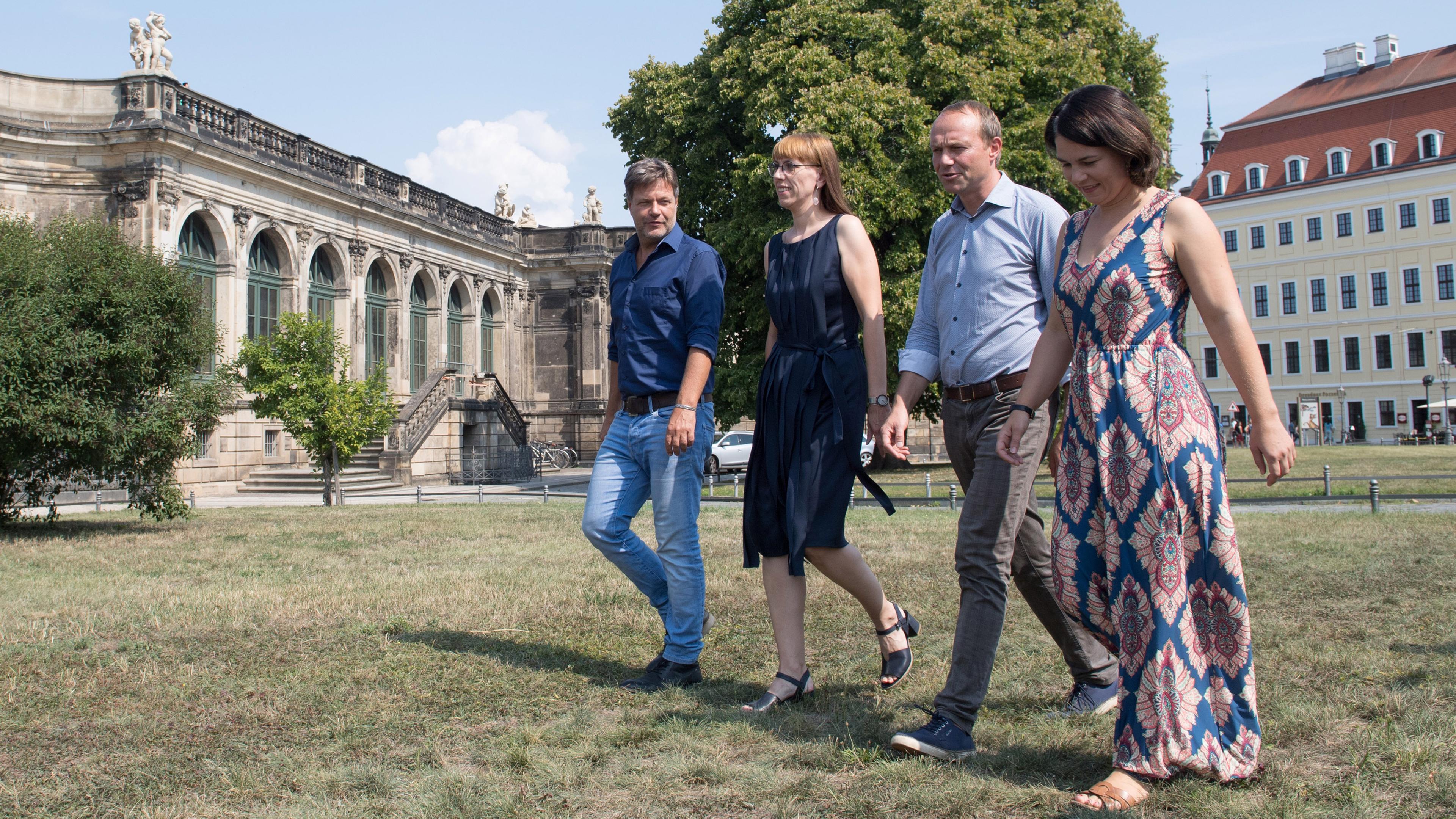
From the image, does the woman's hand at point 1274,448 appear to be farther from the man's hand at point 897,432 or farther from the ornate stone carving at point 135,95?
the ornate stone carving at point 135,95

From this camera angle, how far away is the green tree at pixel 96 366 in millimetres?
12133

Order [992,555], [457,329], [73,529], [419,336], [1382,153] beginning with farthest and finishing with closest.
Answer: [1382,153], [457,329], [419,336], [73,529], [992,555]

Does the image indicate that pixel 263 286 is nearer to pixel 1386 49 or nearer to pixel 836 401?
pixel 836 401

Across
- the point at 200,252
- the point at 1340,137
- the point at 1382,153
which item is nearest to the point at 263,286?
the point at 200,252

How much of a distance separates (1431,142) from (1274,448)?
64.4m

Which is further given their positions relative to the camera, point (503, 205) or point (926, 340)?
point (503, 205)

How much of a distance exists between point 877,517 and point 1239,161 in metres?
59.8

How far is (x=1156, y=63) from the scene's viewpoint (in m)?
28.5

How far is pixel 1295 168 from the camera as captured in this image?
61125 mm

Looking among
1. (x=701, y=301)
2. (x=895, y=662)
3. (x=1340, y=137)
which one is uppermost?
(x=1340, y=137)

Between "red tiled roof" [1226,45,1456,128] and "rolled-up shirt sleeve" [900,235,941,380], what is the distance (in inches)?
2585

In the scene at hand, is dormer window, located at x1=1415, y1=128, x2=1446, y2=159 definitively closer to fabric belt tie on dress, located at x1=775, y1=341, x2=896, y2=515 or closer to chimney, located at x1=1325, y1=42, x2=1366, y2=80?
chimney, located at x1=1325, y1=42, x2=1366, y2=80

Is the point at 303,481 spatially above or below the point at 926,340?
below

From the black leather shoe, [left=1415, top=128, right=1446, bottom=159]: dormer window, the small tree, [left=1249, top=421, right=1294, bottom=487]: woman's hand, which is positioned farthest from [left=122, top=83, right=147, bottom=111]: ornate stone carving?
[left=1415, top=128, right=1446, bottom=159]: dormer window
